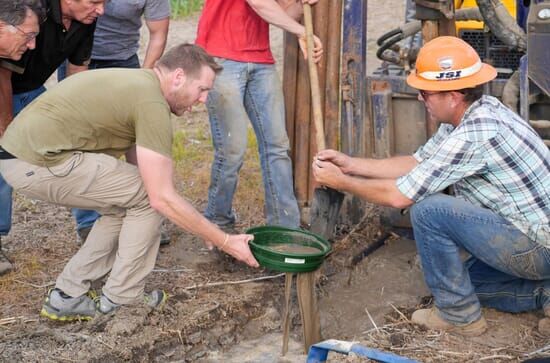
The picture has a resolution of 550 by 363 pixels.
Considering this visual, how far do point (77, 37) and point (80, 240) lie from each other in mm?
1399

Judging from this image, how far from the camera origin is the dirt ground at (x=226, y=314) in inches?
186

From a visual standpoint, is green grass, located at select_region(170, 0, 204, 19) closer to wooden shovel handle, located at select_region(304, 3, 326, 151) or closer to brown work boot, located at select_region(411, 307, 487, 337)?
wooden shovel handle, located at select_region(304, 3, 326, 151)

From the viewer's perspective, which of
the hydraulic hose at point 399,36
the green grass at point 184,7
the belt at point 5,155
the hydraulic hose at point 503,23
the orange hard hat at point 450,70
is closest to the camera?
the orange hard hat at point 450,70

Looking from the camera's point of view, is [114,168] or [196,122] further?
[196,122]

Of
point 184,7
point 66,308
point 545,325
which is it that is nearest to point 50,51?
point 66,308

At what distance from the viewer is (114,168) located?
4785mm

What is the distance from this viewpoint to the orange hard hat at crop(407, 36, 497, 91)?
4508 millimetres

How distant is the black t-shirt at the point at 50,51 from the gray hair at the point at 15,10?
0.24 metres

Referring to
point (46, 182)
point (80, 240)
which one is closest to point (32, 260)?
point (80, 240)

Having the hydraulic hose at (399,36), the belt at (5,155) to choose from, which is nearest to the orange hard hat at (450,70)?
the hydraulic hose at (399,36)

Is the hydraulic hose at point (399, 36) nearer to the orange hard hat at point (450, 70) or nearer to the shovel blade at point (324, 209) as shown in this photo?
the shovel blade at point (324, 209)

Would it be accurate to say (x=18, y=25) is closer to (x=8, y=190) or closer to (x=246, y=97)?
(x=8, y=190)

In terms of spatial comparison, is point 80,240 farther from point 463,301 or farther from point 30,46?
point 463,301

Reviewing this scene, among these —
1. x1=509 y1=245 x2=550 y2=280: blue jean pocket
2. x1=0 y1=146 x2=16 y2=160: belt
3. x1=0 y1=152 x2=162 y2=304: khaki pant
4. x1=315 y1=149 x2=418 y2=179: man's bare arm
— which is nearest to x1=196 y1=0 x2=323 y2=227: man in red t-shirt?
x1=315 y1=149 x2=418 y2=179: man's bare arm
